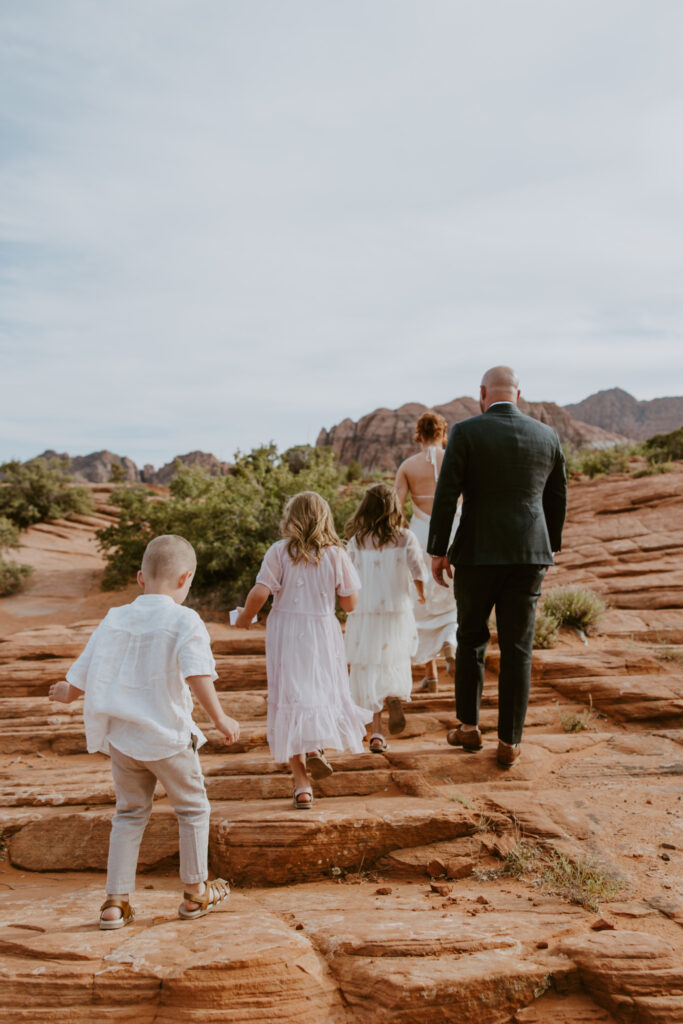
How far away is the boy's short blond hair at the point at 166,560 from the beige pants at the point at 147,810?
0.83m

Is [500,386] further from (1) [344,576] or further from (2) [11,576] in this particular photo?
(2) [11,576]

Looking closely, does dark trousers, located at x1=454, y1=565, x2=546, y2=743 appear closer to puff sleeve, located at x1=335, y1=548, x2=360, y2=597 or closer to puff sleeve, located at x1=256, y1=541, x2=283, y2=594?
puff sleeve, located at x1=335, y1=548, x2=360, y2=597

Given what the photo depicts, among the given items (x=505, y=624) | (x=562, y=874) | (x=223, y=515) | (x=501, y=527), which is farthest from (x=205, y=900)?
(x=223, y=515)

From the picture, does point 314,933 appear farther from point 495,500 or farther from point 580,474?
point 580,474

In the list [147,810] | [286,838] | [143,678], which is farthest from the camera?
[286,838]

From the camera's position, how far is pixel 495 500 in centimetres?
454

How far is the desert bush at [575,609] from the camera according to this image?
8305 mm

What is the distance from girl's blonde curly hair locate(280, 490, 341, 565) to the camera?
4.58 metres

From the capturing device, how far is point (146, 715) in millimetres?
3307

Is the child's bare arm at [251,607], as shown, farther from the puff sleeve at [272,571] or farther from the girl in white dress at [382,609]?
the girl in white dress at [382,609]

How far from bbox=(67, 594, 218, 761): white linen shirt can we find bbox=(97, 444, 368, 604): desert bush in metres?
7.91

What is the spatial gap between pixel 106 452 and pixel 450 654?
100 m

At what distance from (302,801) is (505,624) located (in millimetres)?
1681

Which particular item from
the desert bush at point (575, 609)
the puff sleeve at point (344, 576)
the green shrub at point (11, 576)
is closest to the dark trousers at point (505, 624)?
the puff sleeve at point (344, 576)
